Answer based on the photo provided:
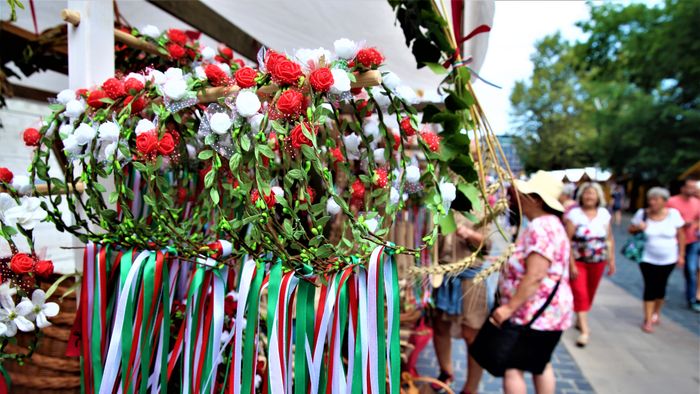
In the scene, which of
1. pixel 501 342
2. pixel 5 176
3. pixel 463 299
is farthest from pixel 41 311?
pixel 463 299

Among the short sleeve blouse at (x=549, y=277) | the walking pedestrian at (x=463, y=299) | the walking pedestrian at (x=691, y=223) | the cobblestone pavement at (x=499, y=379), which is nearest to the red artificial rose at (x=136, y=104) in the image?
the short sleeve blouse at (x=549, y=277)

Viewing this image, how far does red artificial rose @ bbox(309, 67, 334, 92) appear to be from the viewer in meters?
1.04

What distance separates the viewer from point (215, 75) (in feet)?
4.02

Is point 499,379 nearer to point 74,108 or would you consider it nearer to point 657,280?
point 657,280

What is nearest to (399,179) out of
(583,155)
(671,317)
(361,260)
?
(361,260)

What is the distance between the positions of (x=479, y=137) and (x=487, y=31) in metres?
0.40

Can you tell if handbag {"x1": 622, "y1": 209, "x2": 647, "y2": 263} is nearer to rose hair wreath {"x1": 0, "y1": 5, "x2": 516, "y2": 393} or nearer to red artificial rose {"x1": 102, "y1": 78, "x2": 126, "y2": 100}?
rose hair wreath {"x1": 0, "y1": 5, "x2": 516, "y2": 393}

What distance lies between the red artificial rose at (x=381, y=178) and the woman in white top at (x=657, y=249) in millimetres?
4626

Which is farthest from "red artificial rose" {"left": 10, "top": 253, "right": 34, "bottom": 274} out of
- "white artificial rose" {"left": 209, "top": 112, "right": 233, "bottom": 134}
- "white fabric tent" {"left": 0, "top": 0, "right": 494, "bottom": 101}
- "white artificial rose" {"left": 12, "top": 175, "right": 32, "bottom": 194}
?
"white fabric tent" {"left": 0, "top": 0, "right": 494, "bottom": 101}

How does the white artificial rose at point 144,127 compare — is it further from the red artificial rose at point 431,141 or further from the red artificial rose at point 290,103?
the red artificial rose at point 431,141

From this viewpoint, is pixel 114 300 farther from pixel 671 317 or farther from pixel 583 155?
pixel 583 155

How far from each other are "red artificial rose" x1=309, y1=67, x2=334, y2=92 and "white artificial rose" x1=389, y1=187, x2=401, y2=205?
0.37 metres

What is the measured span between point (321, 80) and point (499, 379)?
3397 mm

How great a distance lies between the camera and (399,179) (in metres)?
1.33
